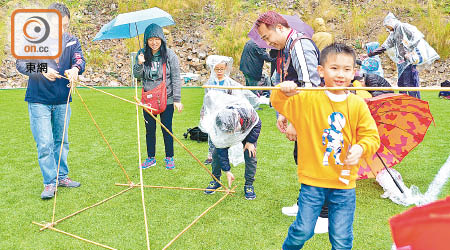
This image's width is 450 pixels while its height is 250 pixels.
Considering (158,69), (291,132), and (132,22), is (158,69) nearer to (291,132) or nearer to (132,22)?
(132,22)

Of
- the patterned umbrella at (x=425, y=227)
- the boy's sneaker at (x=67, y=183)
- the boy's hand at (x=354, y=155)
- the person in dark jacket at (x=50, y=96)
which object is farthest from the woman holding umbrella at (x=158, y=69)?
the patterned umbrella at (x=425, y=227)

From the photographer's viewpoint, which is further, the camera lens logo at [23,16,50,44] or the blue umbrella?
the blue umbrella

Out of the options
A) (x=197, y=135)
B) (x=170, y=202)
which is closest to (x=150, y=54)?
(x=170, y=202)

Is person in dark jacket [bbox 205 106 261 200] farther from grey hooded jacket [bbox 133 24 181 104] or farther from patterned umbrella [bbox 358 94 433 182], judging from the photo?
grey hooded jacket [bbox 133 24 181 104]

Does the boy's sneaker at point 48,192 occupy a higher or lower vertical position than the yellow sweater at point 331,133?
lower

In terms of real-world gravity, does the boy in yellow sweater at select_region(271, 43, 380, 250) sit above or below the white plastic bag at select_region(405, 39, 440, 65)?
below

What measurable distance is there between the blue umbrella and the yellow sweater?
2500 millimetres

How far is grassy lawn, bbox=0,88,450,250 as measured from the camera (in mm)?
2455

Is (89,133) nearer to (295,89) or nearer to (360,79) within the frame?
(360,79)

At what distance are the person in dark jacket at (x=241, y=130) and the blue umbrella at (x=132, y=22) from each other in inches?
63.3

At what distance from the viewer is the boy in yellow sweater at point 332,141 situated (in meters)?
1.77

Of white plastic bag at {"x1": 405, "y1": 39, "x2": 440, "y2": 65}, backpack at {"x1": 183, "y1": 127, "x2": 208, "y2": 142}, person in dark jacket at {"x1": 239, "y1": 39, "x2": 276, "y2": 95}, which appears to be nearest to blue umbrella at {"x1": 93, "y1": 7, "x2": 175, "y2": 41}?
backpack at {"x1": 183, "y1": 127, "x2": 208, "y2": 142}

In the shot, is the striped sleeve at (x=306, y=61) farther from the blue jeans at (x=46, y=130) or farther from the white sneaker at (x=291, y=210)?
the blue jeans at (x=46, y=130)

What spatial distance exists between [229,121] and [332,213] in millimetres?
1148
